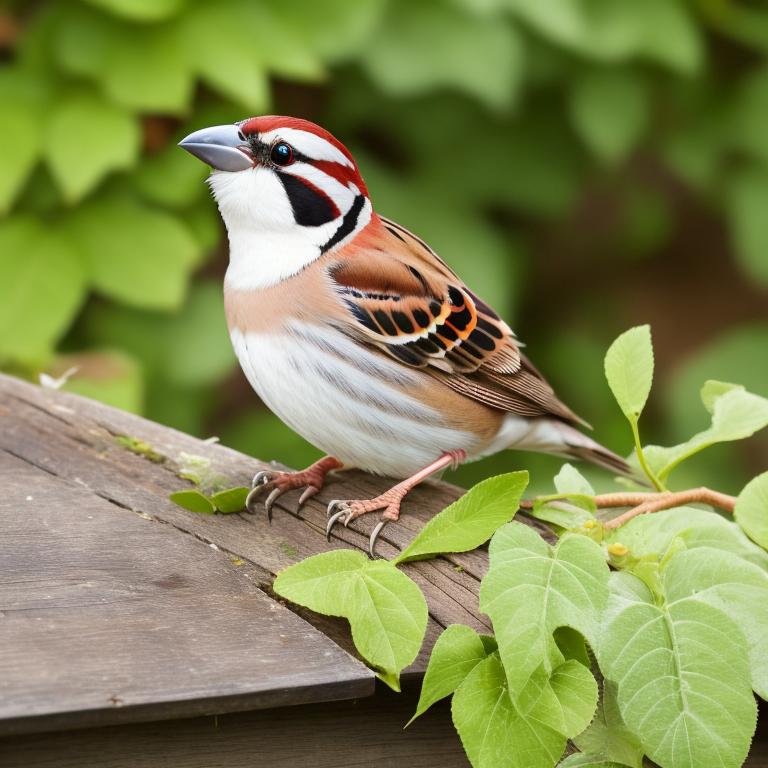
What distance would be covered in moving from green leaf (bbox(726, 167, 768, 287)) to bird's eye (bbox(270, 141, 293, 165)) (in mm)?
1971

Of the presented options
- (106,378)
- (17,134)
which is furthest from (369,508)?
(17,134)

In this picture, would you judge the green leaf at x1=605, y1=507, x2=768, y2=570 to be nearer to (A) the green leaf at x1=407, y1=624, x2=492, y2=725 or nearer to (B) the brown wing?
(A) the green leaf at x1=407, y1=624, x2=492, y2=725

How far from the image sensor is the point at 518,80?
3871mm

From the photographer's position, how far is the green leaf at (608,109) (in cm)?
380

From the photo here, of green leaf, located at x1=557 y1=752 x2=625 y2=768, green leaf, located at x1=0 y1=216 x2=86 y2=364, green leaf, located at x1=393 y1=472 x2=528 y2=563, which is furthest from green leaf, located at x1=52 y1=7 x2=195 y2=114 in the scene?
green leaf, located at x1=557 y1=752 x2=625 y2=768

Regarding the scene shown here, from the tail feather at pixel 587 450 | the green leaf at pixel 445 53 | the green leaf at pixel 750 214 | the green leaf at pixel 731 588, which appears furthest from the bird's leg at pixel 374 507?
the green leaf at pixel 750 214

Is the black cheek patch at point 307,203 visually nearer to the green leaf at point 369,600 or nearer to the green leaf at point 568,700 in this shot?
the green leaf at point 369,600

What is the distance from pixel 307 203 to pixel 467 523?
2.47 feet

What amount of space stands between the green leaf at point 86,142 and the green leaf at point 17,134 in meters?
0.04

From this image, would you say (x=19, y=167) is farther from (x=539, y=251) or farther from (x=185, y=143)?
(x=539, y=251)

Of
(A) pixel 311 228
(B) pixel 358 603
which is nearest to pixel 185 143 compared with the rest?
(A) pixel 311 228

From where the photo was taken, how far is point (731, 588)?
1.87 meters

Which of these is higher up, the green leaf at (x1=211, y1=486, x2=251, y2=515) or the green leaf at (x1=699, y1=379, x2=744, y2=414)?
the green leaf at (x1=699, y1=379, x2=744, y2=414)

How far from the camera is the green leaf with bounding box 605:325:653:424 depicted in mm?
2148
